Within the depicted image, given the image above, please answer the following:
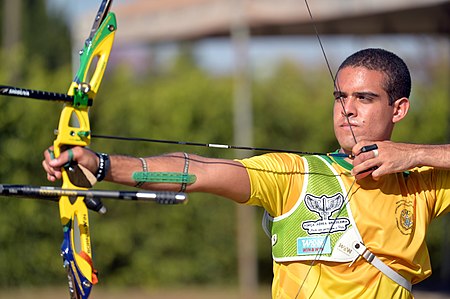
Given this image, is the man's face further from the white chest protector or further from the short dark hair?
the white chest protector

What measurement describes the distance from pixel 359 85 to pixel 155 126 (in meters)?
9.00

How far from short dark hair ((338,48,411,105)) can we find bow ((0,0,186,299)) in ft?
3.40

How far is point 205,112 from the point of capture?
516 inches

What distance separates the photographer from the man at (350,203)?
356cm

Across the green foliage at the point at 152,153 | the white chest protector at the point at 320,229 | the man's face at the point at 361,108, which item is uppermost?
the green foliage at the point at 152,153

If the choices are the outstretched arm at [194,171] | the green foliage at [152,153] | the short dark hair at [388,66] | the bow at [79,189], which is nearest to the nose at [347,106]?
the short dark hair at [388,66]

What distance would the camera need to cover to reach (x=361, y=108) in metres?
3.76

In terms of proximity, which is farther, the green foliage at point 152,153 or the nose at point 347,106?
the green foliage at point 152,153

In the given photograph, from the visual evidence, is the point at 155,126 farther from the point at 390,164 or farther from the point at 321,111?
the point at 390,164

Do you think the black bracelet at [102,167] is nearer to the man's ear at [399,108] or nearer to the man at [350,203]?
the man at [350,203]

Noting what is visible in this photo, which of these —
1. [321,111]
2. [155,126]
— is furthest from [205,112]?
[321,111]

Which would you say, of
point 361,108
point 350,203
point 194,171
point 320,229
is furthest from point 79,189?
point 361,108

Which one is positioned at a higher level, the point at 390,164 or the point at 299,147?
the point at 299,147

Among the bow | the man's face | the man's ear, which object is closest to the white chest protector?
the man's face
